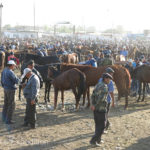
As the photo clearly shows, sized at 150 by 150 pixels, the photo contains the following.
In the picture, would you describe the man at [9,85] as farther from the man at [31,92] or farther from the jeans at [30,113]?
the jeans at [30,113]

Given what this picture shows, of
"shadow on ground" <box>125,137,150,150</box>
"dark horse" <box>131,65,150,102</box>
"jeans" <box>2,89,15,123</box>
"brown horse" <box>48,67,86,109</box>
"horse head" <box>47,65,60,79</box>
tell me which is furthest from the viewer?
"dark horse" <box>131,65,150,102</box>

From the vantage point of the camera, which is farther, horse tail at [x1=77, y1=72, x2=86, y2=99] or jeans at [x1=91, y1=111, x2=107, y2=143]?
horse tail at [x1=77, y1=72, x2=86, y2=99]

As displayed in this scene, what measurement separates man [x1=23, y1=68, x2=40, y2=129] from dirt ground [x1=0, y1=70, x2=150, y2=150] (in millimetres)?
388

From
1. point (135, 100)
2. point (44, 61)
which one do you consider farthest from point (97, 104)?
point (44, 61)

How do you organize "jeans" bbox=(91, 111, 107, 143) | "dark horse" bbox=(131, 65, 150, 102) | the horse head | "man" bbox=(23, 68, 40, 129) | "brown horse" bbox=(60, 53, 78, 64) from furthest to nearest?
"brown horse" bbox=(60, 53, 78, 64), "dark horse" bbox=(131, 65, 150, 102), the horse head, "man" bbox=(23, 68, 40, 129), "jeans" bbox=(91, 111, 107, 143)

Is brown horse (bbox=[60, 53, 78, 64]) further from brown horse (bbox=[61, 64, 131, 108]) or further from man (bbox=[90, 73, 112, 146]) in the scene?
man (bbox=[90, 73, 112, 146])

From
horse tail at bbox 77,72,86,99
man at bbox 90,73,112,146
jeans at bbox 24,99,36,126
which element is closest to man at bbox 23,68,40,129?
jeans at bbox 24,99,36,126

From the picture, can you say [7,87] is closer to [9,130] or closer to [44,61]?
[9,130]

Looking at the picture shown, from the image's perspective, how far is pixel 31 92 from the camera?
722 centimetres

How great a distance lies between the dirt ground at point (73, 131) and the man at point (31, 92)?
388 mm

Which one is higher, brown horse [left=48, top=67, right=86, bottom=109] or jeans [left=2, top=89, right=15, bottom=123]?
brown horse [left=48, top=67, right=86, bottom=109]

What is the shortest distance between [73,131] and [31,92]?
1760mm

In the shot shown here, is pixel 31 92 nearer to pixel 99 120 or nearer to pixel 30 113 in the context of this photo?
pixel 30 113

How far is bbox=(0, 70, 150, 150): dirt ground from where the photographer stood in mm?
6543
